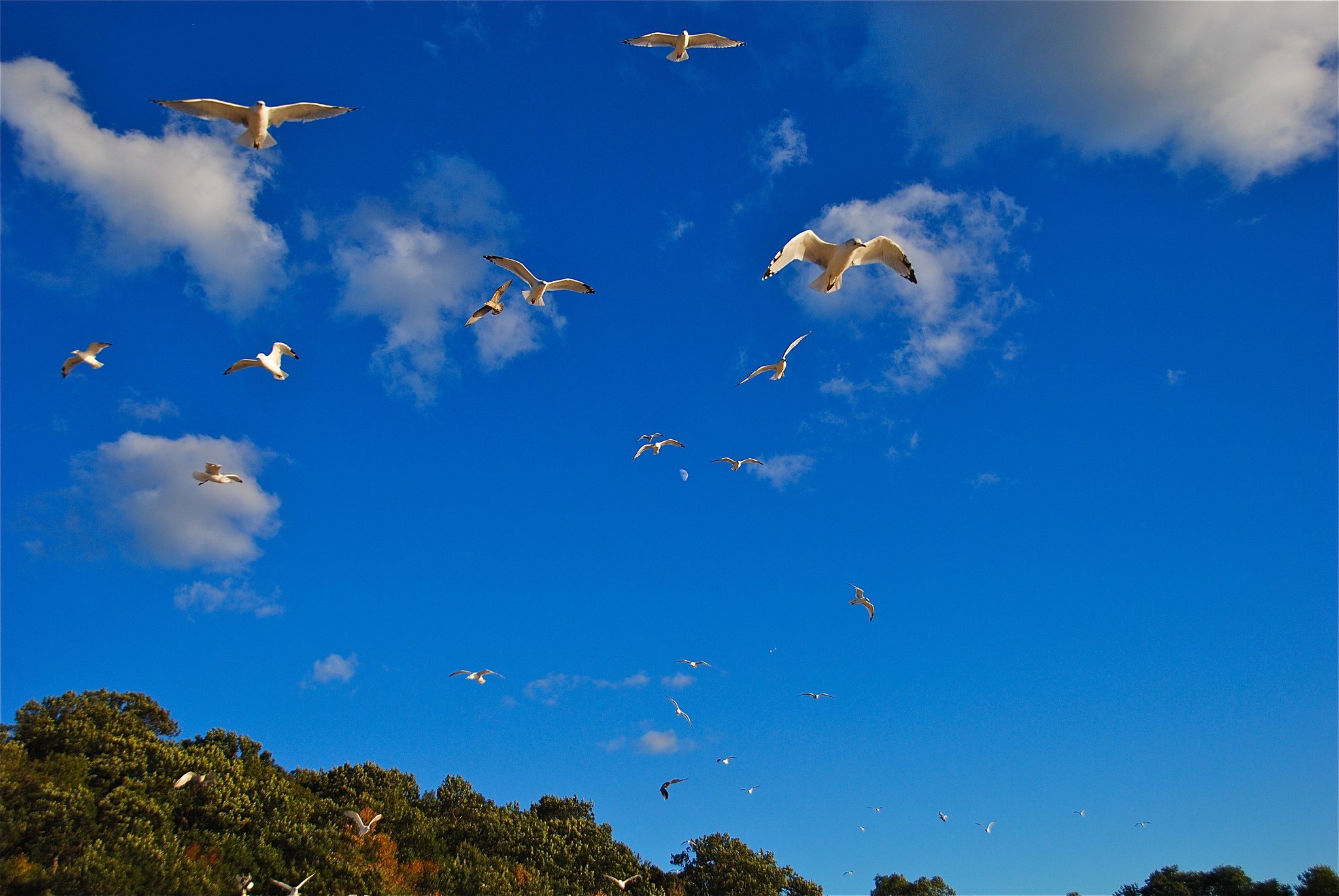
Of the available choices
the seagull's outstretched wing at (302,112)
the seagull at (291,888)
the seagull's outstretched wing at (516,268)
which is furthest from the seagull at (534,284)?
the seagull at (291,888)

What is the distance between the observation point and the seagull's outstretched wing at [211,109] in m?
13.5

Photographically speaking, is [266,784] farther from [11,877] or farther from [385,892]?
[11,877]

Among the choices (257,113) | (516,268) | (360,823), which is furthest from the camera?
(360,823)

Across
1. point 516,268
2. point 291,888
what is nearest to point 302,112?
point 516,268

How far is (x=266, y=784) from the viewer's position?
2709cm

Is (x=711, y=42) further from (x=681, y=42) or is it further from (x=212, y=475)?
(x=212, y=475)

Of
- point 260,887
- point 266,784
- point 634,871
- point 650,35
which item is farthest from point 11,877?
point 650,35

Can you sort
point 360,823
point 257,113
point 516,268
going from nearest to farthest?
point 257,113, point 516,268, point 360,823

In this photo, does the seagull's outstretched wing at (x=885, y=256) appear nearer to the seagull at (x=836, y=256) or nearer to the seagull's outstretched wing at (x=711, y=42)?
the seagull at (x=836, y=256)

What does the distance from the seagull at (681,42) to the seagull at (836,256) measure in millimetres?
4474

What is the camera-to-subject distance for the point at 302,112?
14.3 meters

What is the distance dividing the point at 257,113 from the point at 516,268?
6.21 meters

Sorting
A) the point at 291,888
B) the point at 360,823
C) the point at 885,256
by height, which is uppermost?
the point at 885,256

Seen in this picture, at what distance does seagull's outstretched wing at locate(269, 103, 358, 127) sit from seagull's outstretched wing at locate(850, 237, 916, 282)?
32.6 ft
